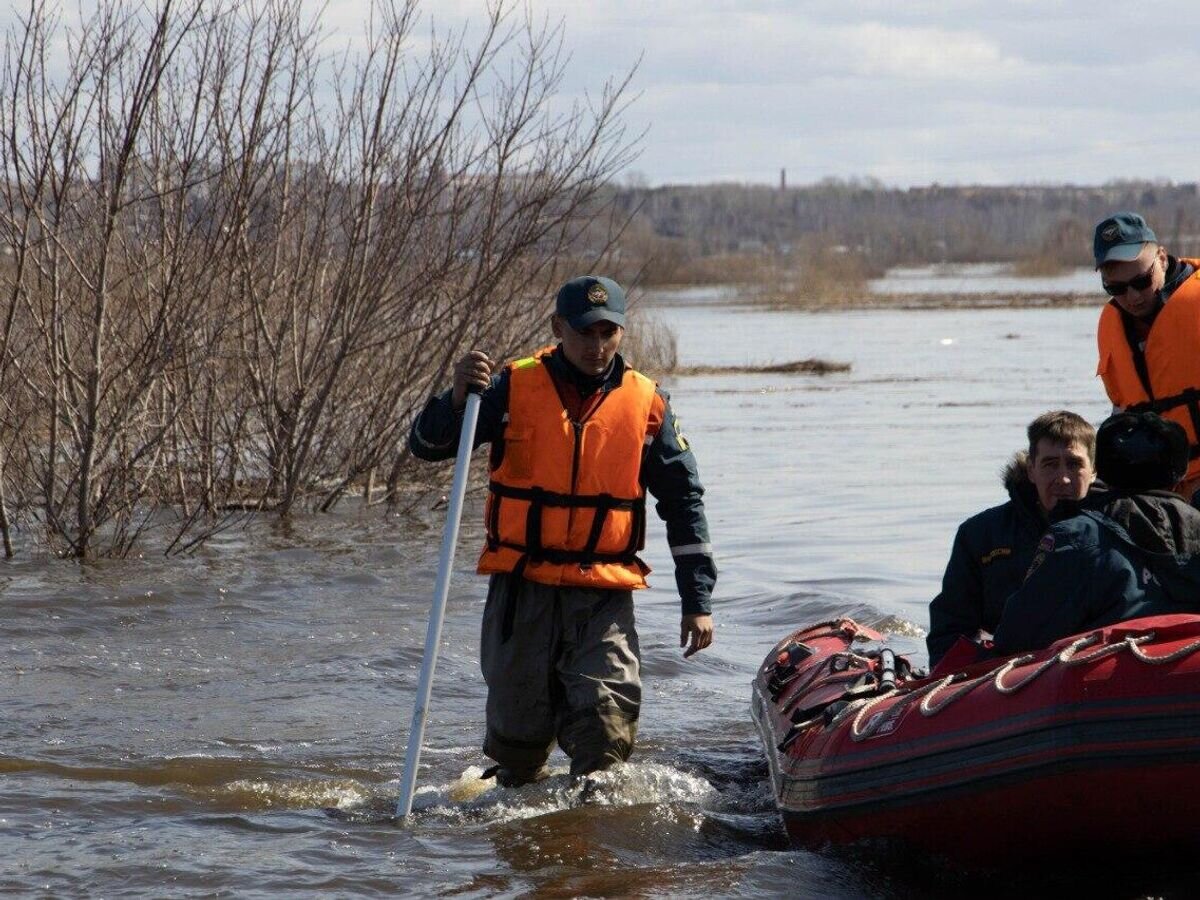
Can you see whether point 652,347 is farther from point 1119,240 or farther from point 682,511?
point 682,511

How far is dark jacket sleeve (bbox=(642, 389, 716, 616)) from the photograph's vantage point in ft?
18.4

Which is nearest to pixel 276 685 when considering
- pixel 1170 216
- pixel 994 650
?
pixel 994 650

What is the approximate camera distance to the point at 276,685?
26.7 ft

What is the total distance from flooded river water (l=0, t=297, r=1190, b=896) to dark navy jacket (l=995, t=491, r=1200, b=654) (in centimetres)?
71

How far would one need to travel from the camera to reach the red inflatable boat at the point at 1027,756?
433 cm

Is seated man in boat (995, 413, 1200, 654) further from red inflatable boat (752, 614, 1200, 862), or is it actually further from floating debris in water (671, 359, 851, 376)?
floating debris in water (671, 359, 851, 376)

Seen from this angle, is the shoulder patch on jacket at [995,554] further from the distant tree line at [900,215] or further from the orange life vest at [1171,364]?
the distant tree line at [900,215]

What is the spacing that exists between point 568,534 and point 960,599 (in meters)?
1.24

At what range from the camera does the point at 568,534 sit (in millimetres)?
5457

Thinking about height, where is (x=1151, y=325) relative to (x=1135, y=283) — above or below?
below

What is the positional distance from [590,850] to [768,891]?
648mm

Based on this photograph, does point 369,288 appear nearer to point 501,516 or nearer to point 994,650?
point 501,516

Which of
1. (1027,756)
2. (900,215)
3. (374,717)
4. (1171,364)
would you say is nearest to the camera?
(1027,756)

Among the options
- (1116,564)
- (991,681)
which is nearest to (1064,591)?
(1116,564)
